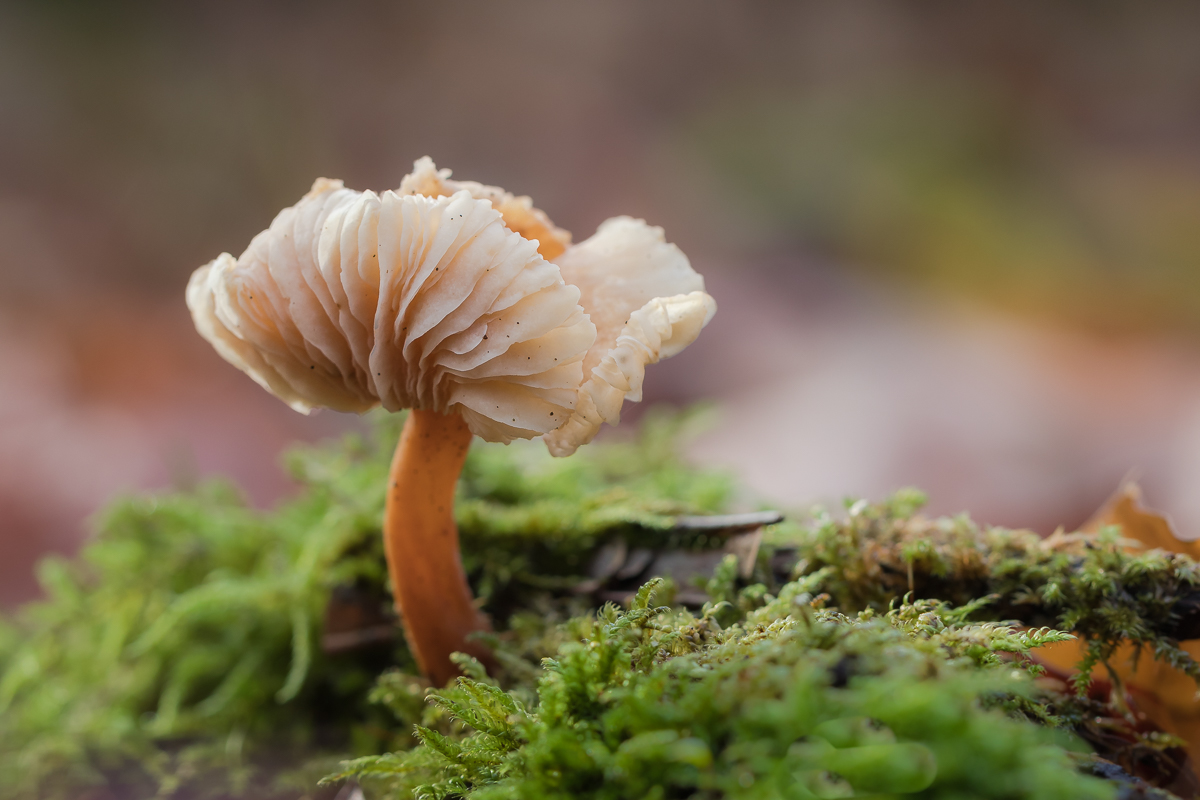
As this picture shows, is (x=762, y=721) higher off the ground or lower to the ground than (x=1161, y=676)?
higher

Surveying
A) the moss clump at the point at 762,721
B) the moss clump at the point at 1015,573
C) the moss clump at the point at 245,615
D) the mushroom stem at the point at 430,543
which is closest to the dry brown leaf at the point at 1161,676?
the moss clump at the point at 1015,573

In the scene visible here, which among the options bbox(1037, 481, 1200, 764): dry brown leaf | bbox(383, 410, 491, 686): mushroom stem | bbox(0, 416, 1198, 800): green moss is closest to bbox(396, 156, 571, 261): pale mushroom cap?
bbox(383, 410, 491, 686): mushroom stem

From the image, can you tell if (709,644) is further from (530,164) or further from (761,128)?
(761,128)

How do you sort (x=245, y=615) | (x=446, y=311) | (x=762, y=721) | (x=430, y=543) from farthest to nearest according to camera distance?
(x=245, y=615)
(x=430, y=543)
(x=446, y=311)
(x=762, y=721)

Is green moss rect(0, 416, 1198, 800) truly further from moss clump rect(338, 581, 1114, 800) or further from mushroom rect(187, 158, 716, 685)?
mushroom rect(187, 158, 716, 685)

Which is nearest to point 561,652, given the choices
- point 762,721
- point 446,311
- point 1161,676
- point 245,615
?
point 762,721

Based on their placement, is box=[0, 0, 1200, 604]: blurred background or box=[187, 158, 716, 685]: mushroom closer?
box=[187, 158, 716, 685]: mushroom

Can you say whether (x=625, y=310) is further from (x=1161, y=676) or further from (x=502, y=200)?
(x=1161, y=676)
